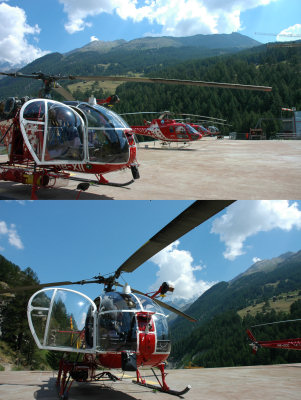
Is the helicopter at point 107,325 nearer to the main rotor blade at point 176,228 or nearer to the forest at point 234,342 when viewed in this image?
the main rotor blade at point 176,228

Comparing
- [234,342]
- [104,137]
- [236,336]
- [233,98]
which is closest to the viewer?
[104,137]

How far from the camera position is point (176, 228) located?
4371mm

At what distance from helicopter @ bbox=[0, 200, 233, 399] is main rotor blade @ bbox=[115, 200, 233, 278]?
0.05ft

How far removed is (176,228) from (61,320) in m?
2.47

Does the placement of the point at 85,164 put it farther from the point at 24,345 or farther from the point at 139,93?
the point at 139,93

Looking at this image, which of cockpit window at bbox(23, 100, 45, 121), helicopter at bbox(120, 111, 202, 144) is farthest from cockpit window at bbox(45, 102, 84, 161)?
helicopter at bbox(120, 111, 202, 144)

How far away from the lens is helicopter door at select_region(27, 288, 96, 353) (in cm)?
503

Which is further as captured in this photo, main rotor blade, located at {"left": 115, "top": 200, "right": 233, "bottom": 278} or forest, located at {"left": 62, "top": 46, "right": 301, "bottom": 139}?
forest, located at {"left": 62, "top": 46, "right": 301, "bottom": 139}

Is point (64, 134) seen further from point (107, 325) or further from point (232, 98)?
point (232, 98)

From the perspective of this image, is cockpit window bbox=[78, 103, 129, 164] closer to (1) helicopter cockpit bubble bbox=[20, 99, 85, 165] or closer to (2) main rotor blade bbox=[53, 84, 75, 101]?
(1) helicopter cockpit bubble bbox=[20, 99, 85, 165]

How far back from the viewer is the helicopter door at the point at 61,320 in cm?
503

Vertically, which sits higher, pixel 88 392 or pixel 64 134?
pixel 64 134

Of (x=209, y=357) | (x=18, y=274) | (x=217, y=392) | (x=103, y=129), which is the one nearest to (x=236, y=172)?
(x=103, y=129)

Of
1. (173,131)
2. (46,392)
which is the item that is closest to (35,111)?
(46,392)
